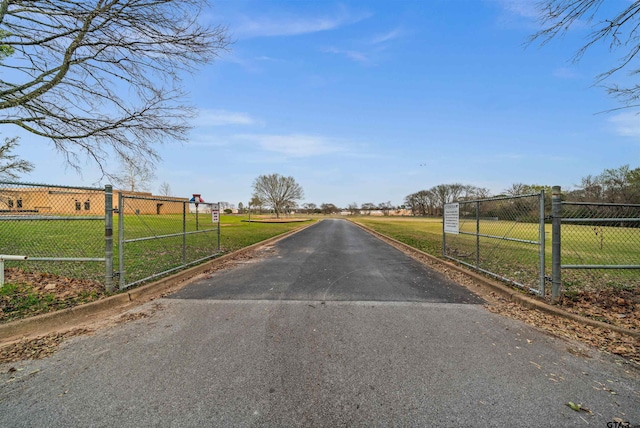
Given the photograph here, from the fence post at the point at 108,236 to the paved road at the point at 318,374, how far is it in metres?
1.20

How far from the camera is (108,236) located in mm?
5207

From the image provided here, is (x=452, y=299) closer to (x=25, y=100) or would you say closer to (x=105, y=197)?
(x=105, y=197)

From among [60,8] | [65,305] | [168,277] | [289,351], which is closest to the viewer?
[289,351]

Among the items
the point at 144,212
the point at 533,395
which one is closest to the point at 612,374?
the point at 533,395

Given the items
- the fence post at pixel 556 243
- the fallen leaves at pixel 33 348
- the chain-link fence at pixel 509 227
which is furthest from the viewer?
the chain-link fence at pixel 509 227

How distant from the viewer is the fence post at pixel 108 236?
5199mm

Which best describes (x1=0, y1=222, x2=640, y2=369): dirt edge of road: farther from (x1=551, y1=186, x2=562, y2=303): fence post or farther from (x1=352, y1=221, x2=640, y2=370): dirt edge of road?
(x1=551, y1=186, x2=562, y2=303): fence post

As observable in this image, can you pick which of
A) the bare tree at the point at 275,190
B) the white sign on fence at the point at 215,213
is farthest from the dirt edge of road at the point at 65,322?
the bare tree at the point at 275,190

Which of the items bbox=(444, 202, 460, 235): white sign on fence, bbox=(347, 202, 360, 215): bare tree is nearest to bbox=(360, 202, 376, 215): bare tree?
bbox=(347, 202, 360, 215): bare tree

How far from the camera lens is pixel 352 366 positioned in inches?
118

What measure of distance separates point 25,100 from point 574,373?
9.10m

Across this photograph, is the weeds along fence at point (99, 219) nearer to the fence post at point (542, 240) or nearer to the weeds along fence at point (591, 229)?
the fence post at point (542, 240)

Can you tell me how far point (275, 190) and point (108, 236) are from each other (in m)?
59.9

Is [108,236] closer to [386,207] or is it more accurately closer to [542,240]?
[542,240]
